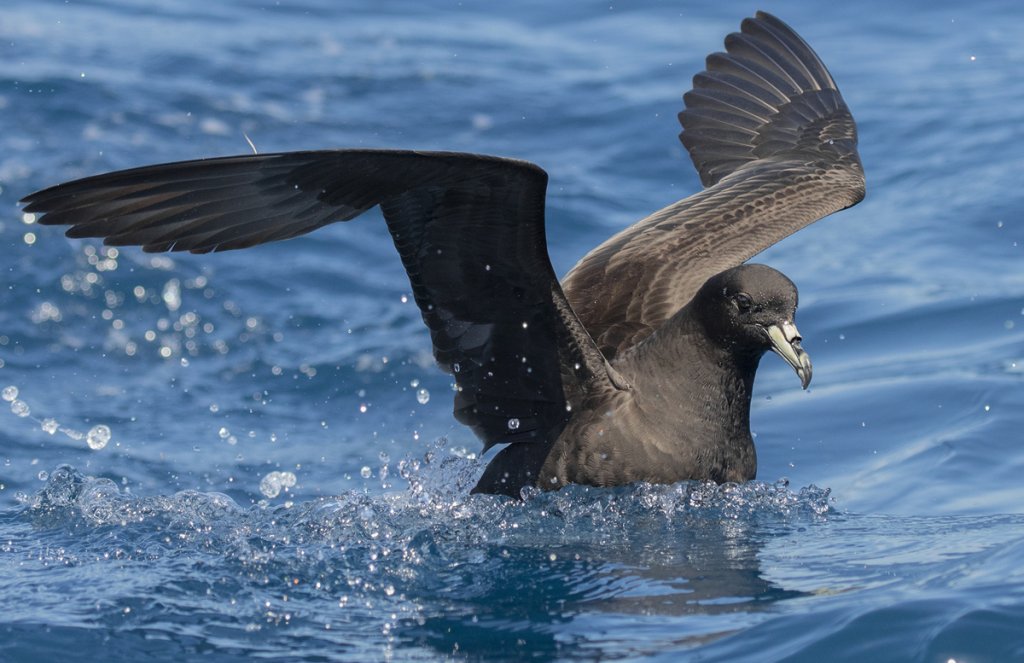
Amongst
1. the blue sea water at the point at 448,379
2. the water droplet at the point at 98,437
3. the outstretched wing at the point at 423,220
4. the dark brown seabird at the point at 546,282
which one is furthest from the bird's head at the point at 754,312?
the water droplet at the point at 98,437

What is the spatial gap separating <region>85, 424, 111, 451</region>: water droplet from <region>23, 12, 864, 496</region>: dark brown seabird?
85.4 inches

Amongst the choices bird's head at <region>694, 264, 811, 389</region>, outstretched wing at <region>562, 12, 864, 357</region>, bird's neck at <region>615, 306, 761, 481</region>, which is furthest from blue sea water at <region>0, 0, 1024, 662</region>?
outstretched wing at <region>562, 12, 864, 357</region>

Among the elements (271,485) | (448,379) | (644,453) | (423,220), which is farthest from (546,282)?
(448,379)

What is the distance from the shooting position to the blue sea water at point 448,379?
539 cm

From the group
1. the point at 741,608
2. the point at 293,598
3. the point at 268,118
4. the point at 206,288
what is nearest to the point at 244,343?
the point at 206,288

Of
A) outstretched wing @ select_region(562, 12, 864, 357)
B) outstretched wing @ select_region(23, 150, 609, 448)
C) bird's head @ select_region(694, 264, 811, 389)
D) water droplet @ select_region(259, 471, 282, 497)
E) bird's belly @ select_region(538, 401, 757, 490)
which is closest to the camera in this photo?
outstretched wing @ select_region(23, 150, 609, 448)

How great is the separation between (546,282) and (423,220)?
562 mm

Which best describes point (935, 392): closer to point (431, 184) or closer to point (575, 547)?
point (575, 547)

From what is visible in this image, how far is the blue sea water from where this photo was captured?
539 centimetres

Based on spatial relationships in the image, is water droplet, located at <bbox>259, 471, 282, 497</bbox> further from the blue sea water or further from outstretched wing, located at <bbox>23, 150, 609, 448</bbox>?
outstretched wing, located at <bbox>23, 150, 609, 448</bbox>

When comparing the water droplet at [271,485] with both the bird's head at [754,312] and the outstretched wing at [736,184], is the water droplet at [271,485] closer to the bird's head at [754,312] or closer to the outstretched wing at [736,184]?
the outstretched wing at [736,184]

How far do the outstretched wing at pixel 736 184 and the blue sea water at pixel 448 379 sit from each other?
114cm

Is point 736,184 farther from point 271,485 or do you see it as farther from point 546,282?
point 271,485

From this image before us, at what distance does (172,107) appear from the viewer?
11.9m
